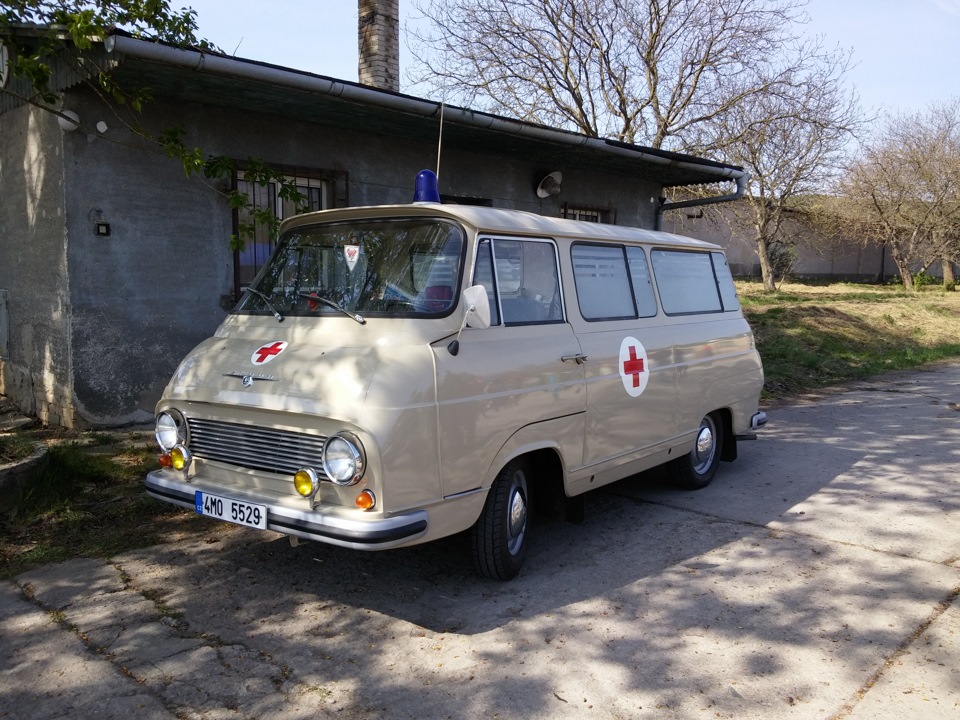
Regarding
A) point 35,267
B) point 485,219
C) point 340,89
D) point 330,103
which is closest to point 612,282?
point 485,219

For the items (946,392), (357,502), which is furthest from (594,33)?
(357,502)

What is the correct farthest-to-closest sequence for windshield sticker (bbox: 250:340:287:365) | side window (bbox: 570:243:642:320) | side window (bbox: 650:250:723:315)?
side window (bbox: 650:250:723:315)
side window (bbox: 570:243:642:320)
windshield sticker (bbox: 250:340:287:365)

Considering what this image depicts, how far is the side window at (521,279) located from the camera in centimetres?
458

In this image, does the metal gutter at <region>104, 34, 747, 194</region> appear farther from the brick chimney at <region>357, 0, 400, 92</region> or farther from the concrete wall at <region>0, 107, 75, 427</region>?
the brick chimney at <region>357, 0, 400, 92</region>

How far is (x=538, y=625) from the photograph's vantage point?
4.12 meters

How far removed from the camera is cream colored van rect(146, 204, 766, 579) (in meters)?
3.88

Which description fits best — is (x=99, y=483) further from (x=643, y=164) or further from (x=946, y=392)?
(x=946, y=392)

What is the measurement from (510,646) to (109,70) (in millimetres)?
5486

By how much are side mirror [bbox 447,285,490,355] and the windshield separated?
0.11 meters

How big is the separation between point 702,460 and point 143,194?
575 centimetres

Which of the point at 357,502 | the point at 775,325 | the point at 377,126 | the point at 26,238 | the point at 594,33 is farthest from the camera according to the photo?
the point at 594,33

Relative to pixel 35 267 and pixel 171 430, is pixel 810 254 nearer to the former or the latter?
pixel 35 267

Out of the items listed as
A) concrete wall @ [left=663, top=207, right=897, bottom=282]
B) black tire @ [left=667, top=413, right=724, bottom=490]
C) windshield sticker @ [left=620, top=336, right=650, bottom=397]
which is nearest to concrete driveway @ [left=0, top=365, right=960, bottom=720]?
black tire @ [left=667, top=413, right=724, bottom=490]

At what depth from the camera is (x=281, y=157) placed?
8719 millimetres
